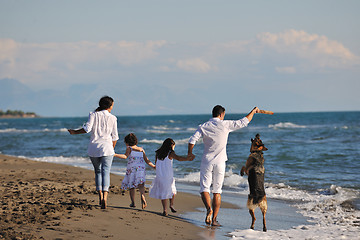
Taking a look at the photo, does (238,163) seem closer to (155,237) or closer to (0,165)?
(0,165)

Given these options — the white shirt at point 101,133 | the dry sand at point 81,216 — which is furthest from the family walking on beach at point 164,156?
the dry sand at point 81,216

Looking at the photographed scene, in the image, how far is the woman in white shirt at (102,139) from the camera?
264 inches

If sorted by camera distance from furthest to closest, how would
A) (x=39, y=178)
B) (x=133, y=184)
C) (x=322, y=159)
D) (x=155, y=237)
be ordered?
(x=322, y=159)
(x=39, y=178)
(x=133, y=184)
(x=155, y=237)

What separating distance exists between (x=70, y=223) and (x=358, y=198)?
7.06 m

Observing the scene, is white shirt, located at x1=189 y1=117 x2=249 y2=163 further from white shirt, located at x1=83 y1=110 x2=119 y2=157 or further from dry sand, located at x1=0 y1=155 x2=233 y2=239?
white shirt, located at x1=83 y1=110 x2=119 y2=157

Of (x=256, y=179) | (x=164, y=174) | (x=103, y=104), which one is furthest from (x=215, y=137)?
(x=103, y=104)

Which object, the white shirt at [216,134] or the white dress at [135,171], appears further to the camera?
the white dress at [135,171]

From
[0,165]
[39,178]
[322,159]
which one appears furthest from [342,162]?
[0,165]

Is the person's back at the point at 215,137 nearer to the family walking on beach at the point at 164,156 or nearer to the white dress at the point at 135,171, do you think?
the family walking on beach at the point at 164,156

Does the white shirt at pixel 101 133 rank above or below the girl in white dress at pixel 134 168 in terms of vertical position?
above

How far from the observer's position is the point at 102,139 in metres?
6.73

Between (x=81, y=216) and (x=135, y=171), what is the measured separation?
Answer: 4.70ft

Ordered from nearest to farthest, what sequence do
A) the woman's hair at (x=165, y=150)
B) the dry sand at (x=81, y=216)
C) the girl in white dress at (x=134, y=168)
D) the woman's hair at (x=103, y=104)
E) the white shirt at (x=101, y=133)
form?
the dry sand at (x=81, y=216) < the white shirt at (x=101, y=133) < the woman's hair at (x=103, y=104) < the woman's hair at (x=165, y=150) < the girl in white dress at (x=134, y=168)

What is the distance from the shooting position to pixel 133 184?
7.41 metres
